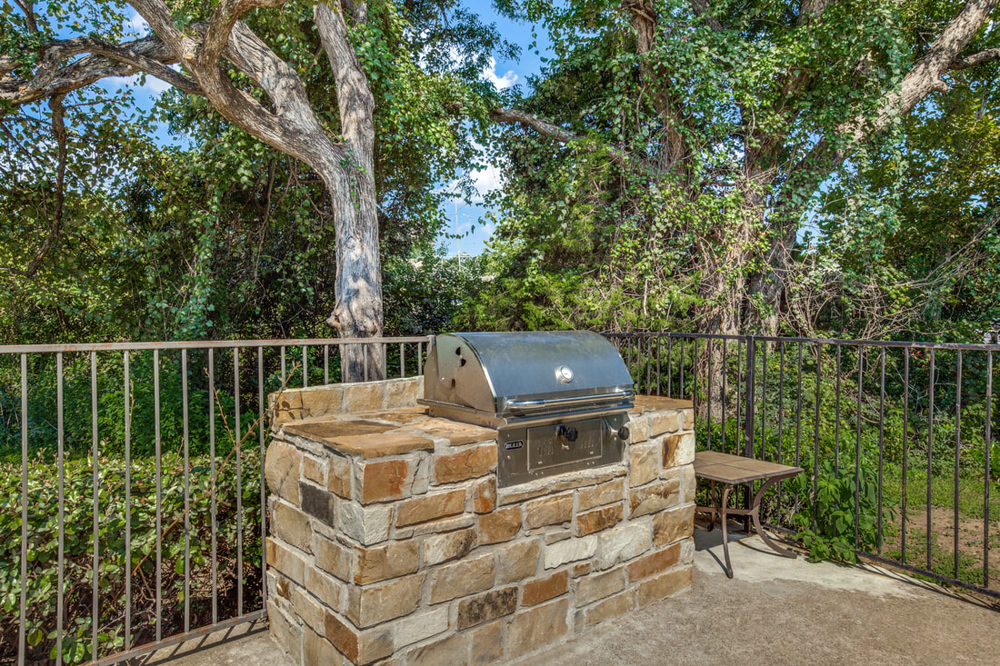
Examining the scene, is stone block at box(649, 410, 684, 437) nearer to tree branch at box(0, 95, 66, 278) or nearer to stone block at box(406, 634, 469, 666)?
stone block at box(406, 634, 469, 666)

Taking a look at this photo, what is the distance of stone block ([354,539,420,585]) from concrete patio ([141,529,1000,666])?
2.44ft

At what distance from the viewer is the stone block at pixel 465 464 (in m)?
2.14

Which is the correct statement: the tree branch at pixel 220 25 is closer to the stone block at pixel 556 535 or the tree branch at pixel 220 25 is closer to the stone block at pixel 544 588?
the stone block at pixel 556 535

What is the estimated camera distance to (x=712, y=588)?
3.00 metres

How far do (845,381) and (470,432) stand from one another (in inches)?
240

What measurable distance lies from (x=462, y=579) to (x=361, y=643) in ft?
1.37

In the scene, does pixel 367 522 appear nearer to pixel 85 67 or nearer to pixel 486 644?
pixel 486 644

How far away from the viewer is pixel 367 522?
77.4 inches

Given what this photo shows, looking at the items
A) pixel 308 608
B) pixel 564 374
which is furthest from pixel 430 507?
pixel 564 374

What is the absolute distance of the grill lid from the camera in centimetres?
231

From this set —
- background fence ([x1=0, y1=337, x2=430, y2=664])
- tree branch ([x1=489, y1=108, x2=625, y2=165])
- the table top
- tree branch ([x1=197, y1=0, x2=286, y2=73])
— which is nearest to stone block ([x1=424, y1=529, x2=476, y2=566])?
background fence ([x1=0, y1=337, x2=430, y2=664])

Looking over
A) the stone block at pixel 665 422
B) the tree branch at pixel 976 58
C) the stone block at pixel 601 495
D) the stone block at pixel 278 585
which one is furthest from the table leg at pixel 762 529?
the tree branch at pixel 976 58

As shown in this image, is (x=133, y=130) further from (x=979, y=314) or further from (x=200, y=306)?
(x=979, y=314)

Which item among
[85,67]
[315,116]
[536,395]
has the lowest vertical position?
[536,395]
